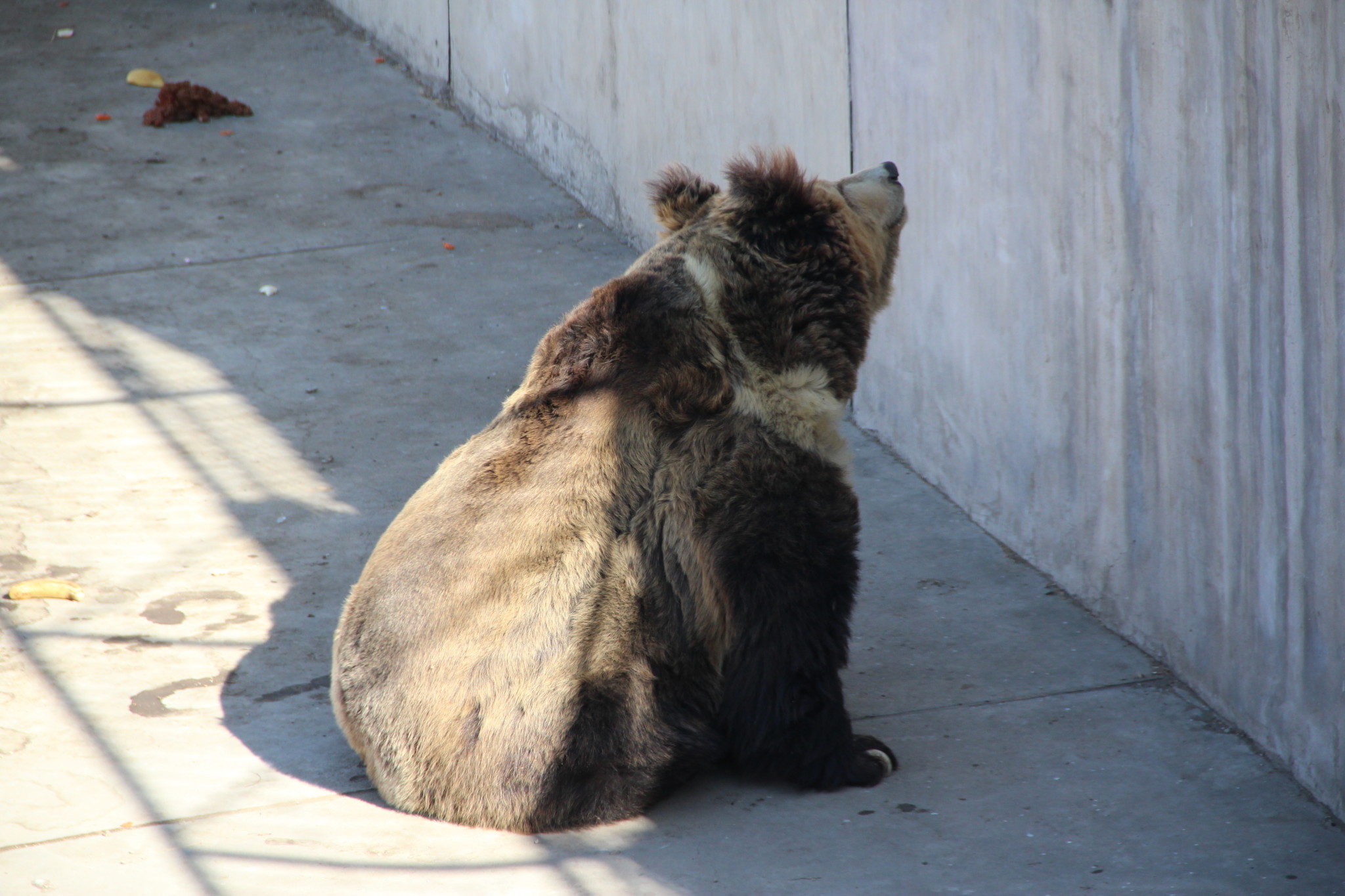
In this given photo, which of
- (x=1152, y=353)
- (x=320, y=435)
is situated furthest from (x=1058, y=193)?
(x=320, y=435)

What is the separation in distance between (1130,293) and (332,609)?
323 centimetres

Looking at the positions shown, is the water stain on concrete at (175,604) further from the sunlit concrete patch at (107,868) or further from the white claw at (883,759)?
the white claw at (883,759)

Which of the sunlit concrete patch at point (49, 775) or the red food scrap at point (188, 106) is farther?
the red food scrap at point (188, 106)

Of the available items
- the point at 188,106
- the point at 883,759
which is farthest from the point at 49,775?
the point at 188,106

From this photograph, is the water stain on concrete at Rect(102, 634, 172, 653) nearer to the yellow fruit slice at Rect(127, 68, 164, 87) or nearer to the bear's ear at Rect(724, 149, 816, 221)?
the bear's ear at Rect(724, 149, 816, 221)

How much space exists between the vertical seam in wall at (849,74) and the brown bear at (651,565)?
8.09 ft

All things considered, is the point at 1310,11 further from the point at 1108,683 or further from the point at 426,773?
the point at 426,773

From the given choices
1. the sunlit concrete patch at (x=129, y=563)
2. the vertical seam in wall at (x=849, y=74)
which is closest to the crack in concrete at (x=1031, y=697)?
the sunlit concrete patch at (x=129, y=563)

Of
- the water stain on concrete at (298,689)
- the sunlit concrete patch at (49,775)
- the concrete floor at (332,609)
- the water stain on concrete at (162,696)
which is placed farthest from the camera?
the water stain on concrete at (298,689)

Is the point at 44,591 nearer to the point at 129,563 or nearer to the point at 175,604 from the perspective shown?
the point at 129,563

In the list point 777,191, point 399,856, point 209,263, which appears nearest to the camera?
point 399,856

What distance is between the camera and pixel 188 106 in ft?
38.1

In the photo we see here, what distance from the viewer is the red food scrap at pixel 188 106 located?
11.6 m

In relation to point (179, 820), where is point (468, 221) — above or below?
above
